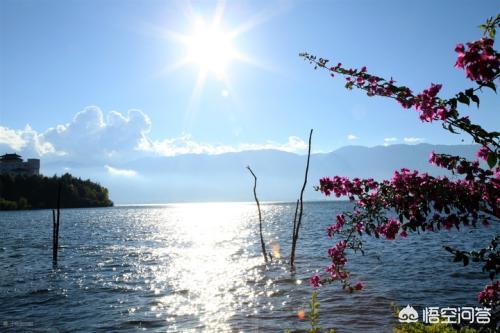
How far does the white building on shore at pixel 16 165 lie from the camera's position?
7077 inches

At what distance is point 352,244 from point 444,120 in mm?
3334

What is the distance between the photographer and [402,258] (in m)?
29.7

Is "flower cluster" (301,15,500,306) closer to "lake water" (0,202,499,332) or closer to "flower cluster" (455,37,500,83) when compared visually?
"flower cluster" (455,37,500,83)

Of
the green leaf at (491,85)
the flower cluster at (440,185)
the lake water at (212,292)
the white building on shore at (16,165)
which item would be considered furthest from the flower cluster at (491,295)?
the white building on shore at (16,165)

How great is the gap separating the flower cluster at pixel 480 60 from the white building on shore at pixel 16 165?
653ft

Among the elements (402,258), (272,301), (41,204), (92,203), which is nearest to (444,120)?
(272,301)

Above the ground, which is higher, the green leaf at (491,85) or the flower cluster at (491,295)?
the green leaf at (491,85)

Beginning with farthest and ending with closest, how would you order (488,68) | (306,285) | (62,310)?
(306,285) → (62,310) → (488,68)

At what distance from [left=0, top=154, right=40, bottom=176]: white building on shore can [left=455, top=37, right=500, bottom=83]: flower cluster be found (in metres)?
199

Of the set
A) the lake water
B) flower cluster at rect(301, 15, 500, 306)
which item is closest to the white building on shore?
the lake water

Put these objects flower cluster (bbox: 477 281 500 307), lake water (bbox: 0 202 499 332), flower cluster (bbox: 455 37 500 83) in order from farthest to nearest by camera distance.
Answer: lake water (bbox: 0 202 499 332) < flower cluster (bbox: 477 281 500 307) < flower cluster (bbox: 455 37 500 83)

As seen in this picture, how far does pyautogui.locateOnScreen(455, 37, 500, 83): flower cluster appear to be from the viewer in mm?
4602

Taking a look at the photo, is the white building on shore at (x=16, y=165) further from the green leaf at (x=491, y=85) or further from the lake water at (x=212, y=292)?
the green leaf at (x=491, y=85)

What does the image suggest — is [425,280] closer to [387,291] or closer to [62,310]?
[387,291]
